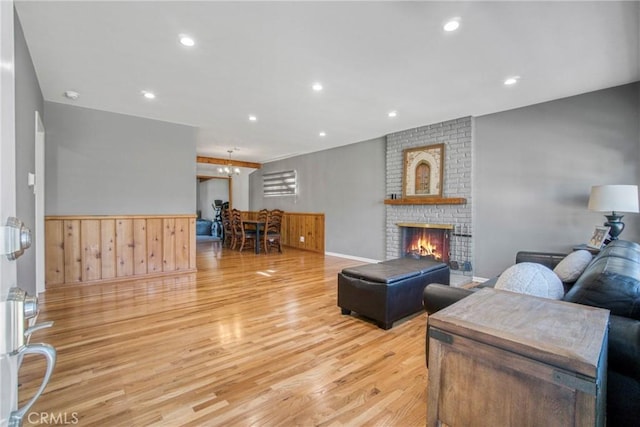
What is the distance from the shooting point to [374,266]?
3.16 metres

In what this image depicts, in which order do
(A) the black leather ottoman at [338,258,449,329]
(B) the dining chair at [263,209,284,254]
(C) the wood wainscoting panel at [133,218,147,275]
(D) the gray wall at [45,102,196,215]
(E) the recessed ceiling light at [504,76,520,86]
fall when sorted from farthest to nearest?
(B) the dining chair at [263,209,284,254] < (C) the wood wainscoting panel at [133,218,147,275] < (D) the gray wall at [45,102,196,215] < (E) the recessed ceiling light at [504,76,520,86] < (A) the black leather ottoman at [338,258,449,329]

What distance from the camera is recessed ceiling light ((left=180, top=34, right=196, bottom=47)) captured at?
2402 millimetres

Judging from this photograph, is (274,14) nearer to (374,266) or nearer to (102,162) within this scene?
(374,266)

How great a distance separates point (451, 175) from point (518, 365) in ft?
13.7

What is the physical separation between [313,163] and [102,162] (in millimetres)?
4282

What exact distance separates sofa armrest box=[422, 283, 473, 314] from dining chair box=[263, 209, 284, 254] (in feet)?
17.5

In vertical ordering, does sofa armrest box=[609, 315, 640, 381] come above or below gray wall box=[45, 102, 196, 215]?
below

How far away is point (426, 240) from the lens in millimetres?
5133

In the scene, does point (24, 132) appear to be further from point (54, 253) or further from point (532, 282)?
point (532, 282)

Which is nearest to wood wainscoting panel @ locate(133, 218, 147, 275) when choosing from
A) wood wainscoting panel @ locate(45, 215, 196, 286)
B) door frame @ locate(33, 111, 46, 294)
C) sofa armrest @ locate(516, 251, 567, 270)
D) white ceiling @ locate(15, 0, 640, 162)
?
wood wainscoting panel @ locate(45, 215, 196, 286)

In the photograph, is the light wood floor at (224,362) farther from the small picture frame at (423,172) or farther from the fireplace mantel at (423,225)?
the small picture frame at (423,172)

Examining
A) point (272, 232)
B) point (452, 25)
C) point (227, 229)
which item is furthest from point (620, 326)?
point (227, 229)

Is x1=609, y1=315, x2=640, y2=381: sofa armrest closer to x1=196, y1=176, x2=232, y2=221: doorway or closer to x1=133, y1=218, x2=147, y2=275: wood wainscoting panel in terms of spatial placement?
x1=133, y1=218, x2=147, y2=275: wood wainscoting panel

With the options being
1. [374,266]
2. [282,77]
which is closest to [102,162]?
[282,77]
